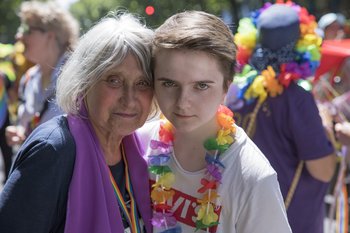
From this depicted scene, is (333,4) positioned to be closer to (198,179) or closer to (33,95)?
(33,95)

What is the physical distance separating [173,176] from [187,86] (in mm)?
359

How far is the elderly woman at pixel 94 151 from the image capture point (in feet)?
5.43

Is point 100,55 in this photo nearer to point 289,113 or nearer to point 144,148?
point 144,148

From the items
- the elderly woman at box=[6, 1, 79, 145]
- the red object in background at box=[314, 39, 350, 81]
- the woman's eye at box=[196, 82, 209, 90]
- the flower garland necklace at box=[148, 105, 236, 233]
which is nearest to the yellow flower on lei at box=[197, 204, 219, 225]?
the flower garland necklace at box=[148, 105, 236, 233]

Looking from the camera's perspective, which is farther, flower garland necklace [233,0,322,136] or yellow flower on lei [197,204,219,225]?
flower garland necklace [233,0,322,136]

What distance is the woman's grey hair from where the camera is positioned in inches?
72.6

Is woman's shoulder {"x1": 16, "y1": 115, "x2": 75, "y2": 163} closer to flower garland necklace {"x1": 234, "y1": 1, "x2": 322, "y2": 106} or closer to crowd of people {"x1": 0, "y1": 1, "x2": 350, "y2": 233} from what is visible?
crowd of people {"x1": 0, "y1": 1, "x2": 350, "y2": 233}

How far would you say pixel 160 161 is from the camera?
6.74 ft

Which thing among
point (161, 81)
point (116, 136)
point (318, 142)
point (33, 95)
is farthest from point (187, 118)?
point (33, 95)

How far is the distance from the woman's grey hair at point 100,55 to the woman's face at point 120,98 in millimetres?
24

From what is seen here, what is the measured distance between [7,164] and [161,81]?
3683 mm

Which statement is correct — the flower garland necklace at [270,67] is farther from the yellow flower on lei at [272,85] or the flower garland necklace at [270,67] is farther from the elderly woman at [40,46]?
the elderly woman at [40,46]

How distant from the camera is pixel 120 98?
190 cm

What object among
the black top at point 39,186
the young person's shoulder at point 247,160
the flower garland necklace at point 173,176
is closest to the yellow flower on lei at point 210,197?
the flower garland necklace at point 173,176
